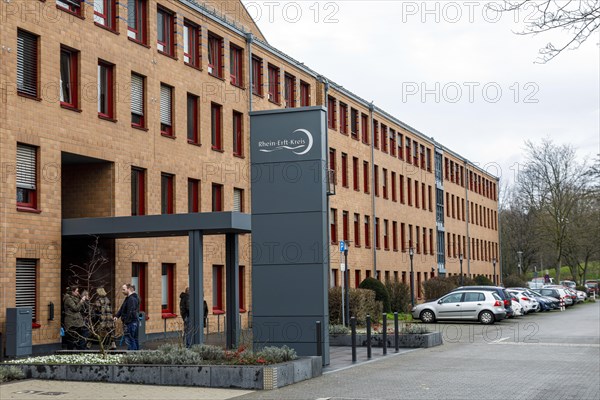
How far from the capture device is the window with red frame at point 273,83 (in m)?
38.5

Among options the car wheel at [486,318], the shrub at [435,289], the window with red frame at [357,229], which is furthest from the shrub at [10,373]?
the shrub at [435,289]

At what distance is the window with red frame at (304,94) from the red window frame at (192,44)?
414 inches

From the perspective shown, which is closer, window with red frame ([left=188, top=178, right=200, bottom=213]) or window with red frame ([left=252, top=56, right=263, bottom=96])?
window with red frame ([left=188, top=178, right=200, bottom=213])

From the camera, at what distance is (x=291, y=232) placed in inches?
712

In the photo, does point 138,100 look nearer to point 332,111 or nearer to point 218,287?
point 218,287

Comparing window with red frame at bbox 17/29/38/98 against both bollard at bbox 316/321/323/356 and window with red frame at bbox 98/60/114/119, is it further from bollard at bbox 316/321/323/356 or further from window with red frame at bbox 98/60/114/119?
bollard at bbox 316/321/323/356

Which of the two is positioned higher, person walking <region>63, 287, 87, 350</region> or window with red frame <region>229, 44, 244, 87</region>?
window with red frame <region>229, 44, 244, 87</region>

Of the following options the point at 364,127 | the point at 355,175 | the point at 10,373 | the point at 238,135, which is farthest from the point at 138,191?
the point at 364,127

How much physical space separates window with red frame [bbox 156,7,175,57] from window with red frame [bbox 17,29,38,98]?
7.07 meters

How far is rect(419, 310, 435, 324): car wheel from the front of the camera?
122 feet

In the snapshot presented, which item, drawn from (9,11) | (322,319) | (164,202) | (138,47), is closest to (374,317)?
(164,202)

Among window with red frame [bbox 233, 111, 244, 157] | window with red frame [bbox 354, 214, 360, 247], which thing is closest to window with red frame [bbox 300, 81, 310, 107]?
window with red frame [bbox 233, 111, 244, 157]

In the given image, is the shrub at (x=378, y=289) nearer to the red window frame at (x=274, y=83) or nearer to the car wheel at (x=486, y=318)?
the car wheel at (x=486, y=318)

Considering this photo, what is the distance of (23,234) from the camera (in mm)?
21969
